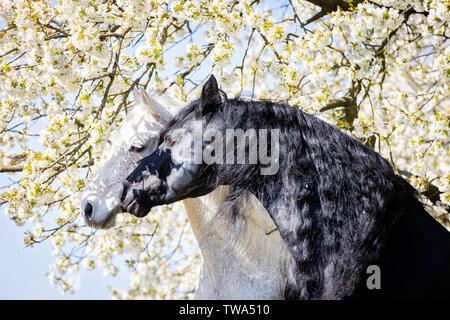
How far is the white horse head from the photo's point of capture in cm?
233

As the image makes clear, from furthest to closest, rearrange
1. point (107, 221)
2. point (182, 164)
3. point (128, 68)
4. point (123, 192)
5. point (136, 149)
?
1. point (128, 68)
2. point (136, 149)
3. point (107, 221)
4. point (123, 192)
5. point (182, 164)

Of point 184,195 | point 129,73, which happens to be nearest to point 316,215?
point 184,195

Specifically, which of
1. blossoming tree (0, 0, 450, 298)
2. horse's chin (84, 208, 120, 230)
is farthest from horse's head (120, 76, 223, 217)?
blossoming tree (0, 0, 450, 298)

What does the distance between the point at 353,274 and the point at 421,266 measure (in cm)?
30

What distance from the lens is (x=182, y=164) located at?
2.22m

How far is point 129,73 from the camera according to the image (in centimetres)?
409

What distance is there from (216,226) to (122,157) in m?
0.59

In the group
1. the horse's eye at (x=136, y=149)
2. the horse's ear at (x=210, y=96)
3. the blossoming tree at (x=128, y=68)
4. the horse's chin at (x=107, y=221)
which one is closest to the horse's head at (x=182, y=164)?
the horse's ear at (x=210, y=96)

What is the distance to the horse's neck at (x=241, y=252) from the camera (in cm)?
232

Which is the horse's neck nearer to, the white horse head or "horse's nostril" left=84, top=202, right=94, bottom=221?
the white horse head

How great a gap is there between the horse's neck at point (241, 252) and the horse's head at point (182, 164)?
226 millimetres

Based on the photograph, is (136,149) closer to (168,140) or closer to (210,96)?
(168,140)

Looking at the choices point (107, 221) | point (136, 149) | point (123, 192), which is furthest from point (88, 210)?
point (136, 149)

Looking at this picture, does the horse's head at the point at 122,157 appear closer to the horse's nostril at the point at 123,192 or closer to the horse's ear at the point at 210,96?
the horse's nostril at the point at 123,192
